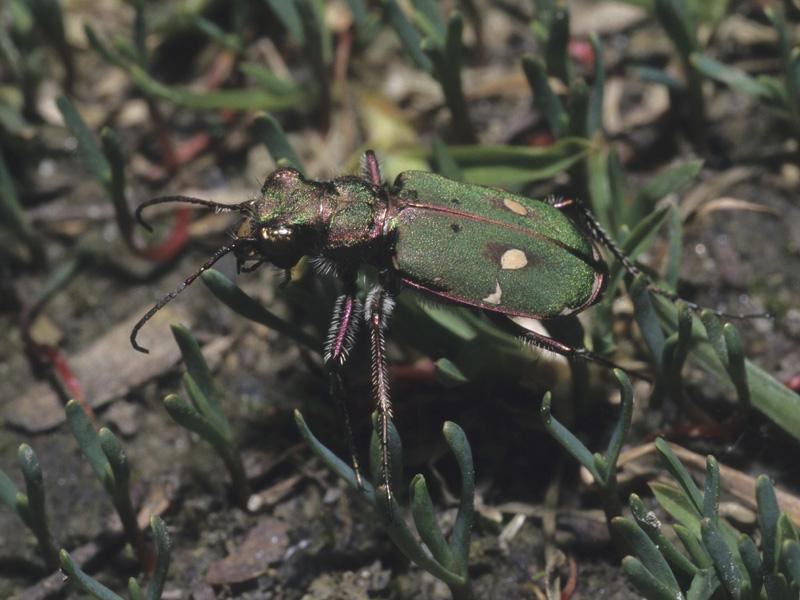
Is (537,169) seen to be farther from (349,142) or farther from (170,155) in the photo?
(170,155)

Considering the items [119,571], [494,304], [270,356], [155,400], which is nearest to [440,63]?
[494,304]

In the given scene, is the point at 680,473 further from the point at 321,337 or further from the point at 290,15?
the point at 290,15

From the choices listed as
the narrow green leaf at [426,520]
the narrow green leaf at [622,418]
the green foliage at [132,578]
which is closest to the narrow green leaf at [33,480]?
the green foliage at [132,578]

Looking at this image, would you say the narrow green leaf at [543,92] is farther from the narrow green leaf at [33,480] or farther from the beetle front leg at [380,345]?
the narrow green leaf at [33,480]

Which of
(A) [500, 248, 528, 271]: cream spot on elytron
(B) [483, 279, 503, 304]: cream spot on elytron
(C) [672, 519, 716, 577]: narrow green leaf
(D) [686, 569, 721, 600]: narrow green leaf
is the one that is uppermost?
(A) [500, 248, 528, 271]: cream spot on elytron

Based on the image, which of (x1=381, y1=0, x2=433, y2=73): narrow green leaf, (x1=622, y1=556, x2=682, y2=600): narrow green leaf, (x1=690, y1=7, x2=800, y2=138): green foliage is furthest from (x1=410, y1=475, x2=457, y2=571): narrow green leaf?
(x1=690, y1=7, x2=800, y2=138): green foliage

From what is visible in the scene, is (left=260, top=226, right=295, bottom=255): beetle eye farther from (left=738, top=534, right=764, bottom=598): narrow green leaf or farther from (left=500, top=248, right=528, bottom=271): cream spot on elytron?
(left=738, top=534, right=764, bottom=598): narrow green leaf

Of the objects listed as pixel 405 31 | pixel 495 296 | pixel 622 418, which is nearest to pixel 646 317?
pixel 622 418
